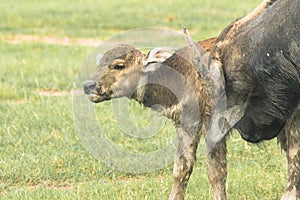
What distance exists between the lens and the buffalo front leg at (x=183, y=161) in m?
6.75

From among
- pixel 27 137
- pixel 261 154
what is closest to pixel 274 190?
pixel 261 154

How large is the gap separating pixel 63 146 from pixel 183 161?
8.04 ft

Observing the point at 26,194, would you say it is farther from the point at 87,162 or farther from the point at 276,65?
the point at 276,65

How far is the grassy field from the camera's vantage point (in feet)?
24.4

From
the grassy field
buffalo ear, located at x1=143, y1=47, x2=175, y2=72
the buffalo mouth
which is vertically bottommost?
the grassy field

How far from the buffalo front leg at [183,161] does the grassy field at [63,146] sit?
0.40 m

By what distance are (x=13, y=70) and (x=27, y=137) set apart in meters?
3.89

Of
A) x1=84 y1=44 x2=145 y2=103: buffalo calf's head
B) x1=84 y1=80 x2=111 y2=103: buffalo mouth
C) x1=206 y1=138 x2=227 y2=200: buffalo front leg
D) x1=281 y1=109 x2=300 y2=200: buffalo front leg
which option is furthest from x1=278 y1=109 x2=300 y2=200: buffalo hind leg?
x1=84 y1=80 x2=111 y2=103: buffalo mouth

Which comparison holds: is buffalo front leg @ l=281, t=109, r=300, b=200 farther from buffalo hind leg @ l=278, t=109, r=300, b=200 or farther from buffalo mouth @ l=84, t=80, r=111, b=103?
buffalo mouth @ l=84, t=80, r=111, b=103

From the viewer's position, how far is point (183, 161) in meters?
6.82

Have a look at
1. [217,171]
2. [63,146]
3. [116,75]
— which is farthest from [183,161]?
[63,146]

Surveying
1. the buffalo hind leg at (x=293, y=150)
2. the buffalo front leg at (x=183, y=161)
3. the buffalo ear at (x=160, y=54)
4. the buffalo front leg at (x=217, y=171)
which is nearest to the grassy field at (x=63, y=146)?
the buffalo front leg at (x=183, y=161)

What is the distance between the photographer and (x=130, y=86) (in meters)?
6.76

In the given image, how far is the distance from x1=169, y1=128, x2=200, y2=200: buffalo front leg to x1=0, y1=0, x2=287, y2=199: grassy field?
401 mm
